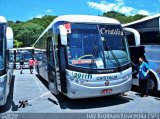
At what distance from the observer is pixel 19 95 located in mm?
12617

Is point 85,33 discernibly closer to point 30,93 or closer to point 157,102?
point 157,102

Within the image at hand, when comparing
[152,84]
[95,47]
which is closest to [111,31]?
[95,47]

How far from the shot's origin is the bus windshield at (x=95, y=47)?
9.59 m

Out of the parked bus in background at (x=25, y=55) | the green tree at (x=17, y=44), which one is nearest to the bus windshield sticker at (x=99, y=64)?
the parked bus in background at (x=25, y=55)

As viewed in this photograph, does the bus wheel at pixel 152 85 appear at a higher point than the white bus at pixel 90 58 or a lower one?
lower

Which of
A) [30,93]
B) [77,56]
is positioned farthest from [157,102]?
[30,93]

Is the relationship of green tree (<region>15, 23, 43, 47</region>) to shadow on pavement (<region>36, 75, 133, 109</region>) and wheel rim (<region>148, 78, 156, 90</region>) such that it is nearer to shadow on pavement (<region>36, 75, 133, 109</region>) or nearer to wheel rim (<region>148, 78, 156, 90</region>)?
wheel rim (<region>148, 78, 156, 90</region>)

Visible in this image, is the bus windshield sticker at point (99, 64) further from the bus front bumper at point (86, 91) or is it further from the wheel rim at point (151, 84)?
the wheel rim at point (151, 84)

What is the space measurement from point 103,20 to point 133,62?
334 centimetres

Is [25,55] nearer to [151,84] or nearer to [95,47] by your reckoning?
[151,84]

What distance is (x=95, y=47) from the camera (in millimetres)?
9852

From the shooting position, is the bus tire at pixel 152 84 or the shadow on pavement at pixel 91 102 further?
the bus tire at pixel 152 84

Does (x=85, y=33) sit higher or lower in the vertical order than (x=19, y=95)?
higher

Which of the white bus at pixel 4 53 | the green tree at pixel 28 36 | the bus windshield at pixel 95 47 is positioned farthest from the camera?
the green tree at pixel 28 36
